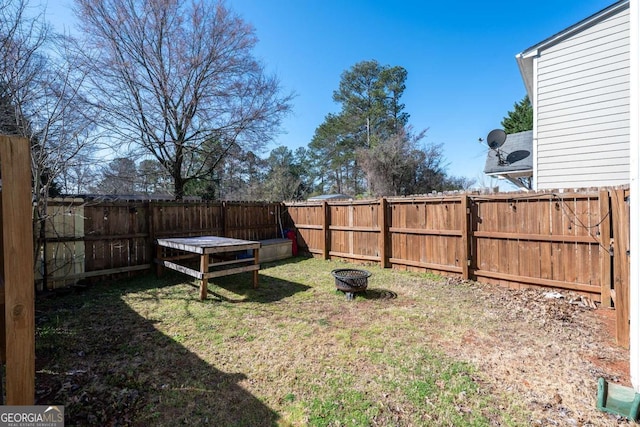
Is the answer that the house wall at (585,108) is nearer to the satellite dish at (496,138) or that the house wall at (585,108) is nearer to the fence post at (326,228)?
the satellite dish at (496,138)

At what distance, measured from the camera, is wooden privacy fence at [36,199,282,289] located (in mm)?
5129

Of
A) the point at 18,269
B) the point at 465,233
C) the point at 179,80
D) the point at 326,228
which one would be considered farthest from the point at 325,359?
the point at 179,80

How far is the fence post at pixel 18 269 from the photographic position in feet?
4.19

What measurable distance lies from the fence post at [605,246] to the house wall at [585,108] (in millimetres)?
1718

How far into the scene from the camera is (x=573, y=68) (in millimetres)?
5613

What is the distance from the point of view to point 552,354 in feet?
9.57

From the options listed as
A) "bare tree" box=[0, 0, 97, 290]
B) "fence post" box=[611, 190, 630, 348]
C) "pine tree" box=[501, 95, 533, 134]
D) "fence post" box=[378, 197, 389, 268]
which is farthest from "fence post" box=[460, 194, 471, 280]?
"pine tree" box=[501, 95, 533, 134]

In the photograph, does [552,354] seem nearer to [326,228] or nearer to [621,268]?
[621,268]

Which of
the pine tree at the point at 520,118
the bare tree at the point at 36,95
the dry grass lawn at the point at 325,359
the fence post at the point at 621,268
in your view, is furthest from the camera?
the pine tree at the point at 520,118

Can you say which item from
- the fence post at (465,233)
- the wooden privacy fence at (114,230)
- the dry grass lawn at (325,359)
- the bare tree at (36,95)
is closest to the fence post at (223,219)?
the wooden privacy fence at (114,230)

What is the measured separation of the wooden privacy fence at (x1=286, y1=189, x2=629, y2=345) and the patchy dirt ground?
1.26 ft

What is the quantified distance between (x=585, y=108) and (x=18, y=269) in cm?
809

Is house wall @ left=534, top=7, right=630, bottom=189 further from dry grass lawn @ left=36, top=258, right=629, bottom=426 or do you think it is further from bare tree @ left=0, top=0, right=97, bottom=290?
bare tree @ left=0, top=0, right=97, bottom=290

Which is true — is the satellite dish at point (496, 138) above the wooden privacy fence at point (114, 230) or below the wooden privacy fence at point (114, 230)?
above
